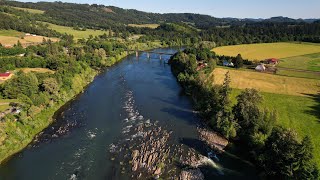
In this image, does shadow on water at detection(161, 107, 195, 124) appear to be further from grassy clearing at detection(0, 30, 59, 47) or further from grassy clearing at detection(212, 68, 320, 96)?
grassy clearing at detection(0, 30, 59, 47)

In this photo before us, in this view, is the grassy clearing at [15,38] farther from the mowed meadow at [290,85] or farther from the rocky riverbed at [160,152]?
the rocky riverbed at [160,152]

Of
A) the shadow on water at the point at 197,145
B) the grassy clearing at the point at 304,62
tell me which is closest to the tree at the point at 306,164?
the shadow on water at the point at 197,145

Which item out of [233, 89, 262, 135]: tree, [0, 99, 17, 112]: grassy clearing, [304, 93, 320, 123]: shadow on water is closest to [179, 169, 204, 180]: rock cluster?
[233, 89, 262, 135]: tree

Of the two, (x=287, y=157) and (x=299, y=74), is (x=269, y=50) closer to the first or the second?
(x=299, y=74)

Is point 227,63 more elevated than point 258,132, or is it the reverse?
point 227,63

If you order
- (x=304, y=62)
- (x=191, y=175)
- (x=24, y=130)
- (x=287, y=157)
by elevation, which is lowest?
(x=191, y=175)

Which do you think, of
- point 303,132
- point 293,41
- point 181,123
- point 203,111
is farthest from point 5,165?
point 293,41

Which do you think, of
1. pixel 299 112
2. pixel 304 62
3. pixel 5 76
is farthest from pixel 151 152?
pixel 304 62
